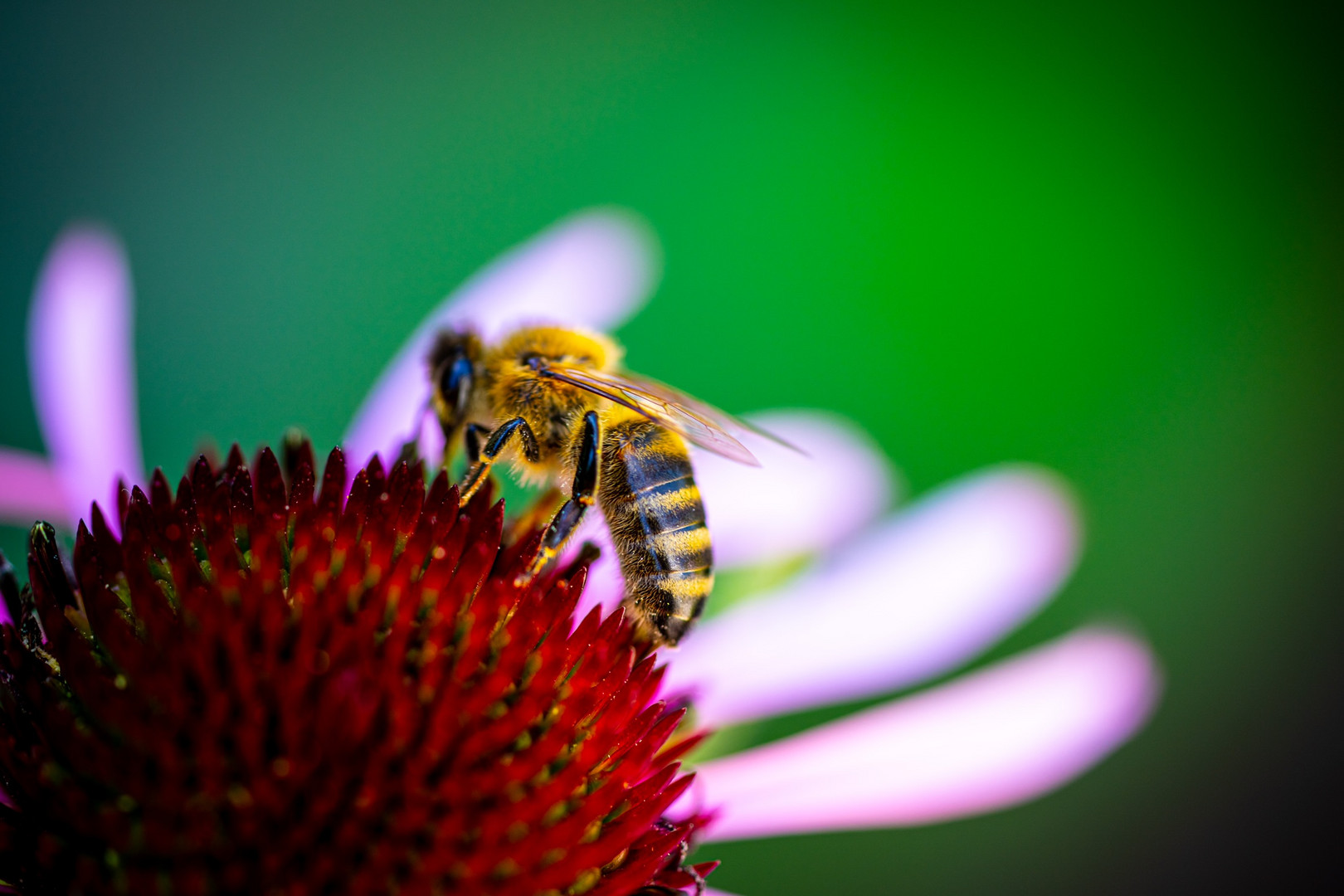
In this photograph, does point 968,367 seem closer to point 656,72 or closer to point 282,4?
point 656,72

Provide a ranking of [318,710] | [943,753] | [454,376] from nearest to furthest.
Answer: [318,710] < [454,376] < [943,753]

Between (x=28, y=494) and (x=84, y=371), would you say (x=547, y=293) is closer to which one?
(x=84, y=371)

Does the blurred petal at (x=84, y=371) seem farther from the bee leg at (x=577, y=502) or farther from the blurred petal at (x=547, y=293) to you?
the bee leg at (x=577, y=502)

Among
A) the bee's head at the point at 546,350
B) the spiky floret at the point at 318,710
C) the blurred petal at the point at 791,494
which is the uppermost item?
the blurred petal at the point at 791,494

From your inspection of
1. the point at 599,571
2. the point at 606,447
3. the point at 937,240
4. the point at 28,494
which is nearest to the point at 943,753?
the point at 599,571

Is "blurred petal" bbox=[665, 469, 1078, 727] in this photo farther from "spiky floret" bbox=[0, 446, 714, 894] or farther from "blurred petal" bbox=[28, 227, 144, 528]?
"blurred petal" bbox=[28, 227, 144, 528]

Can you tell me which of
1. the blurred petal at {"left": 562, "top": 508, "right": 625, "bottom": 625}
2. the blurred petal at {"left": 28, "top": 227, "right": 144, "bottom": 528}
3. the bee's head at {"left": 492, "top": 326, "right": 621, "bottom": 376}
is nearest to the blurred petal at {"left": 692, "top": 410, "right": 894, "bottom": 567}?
the blurred petal at {"left": 562, "top": 508, "right": 625, "bottom": 625}

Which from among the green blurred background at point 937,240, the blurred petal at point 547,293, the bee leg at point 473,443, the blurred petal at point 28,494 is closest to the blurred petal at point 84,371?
the blurred petal at point 28,494
